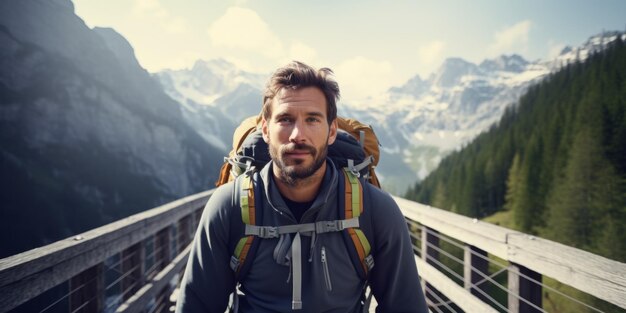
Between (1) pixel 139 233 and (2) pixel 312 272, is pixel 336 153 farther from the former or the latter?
(1) pixel 139 233

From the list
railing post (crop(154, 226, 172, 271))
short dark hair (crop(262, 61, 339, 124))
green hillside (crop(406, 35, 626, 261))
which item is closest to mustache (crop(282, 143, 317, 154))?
short dark hair (crop(262, 61, 339, 124))

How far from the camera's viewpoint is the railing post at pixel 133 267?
3648 mm

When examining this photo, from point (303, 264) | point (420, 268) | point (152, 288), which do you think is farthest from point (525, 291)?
point (152, 288)

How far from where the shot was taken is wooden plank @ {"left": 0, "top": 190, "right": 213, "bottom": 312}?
6.46ft

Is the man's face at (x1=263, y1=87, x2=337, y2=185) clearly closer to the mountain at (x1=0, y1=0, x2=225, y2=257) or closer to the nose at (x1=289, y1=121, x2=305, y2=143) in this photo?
the nose at (x1=289, y1=121, x2=305, y2=143)

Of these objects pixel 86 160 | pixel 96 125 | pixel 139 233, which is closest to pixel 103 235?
pixel 139 233

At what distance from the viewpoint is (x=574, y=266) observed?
2.08m

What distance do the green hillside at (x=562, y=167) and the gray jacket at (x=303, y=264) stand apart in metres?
49.6

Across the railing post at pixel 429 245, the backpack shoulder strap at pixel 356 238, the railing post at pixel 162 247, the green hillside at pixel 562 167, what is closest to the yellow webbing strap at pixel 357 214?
the backpack shoulder strap at pixel 356 238

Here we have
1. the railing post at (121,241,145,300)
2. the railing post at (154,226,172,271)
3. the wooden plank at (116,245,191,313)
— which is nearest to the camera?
the wooden plank at (116,245,191,313)

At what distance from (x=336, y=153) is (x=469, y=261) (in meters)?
1.75

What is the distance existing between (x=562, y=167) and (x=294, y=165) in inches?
2608

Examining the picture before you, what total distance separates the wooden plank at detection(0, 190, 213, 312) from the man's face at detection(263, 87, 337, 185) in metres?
1.56

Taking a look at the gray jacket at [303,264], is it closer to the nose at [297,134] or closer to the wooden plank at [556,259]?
the nose at [297,134]
